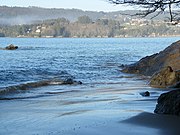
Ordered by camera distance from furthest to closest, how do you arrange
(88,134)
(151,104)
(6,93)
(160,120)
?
(6,93) < (151,104) < (160,120) < (88,134)

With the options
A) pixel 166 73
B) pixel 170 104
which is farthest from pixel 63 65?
pixel 170 104

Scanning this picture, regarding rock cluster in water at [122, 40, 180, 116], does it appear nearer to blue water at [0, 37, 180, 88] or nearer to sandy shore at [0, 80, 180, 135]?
sandy shore at [0, 80, 180, 135]

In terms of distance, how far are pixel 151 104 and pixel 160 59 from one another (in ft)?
46.6

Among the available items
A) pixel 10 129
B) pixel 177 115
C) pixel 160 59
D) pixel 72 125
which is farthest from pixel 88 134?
pixel 160 59

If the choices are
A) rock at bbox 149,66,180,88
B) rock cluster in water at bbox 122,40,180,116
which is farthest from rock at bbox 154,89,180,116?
rock at bbox 149,66,180,88

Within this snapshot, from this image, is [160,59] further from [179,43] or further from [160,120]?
[160,120]

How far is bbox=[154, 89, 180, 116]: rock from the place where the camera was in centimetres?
873

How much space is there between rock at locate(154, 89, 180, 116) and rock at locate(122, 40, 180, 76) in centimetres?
1226

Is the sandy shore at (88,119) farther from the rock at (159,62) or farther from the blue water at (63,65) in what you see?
the rock at (159,62)

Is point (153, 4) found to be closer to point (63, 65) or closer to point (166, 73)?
point (166, 73)

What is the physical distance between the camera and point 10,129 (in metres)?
7.82

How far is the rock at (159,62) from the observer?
73.2 feet

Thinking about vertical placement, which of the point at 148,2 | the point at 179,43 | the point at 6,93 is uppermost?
the point at 148,2

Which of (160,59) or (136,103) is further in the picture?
(160,59)
